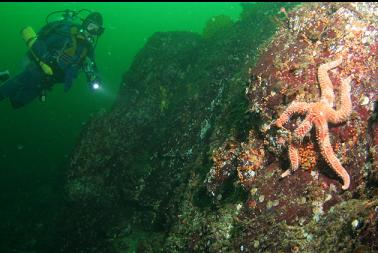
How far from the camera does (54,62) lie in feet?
29.0

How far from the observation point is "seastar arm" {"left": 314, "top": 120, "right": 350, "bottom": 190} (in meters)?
3.89

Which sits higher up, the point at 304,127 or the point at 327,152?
the point at 304,127

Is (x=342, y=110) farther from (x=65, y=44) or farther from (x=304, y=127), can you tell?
(x=65, y=44)

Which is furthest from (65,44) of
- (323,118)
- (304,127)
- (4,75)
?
(323,118)

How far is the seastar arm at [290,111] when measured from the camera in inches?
163

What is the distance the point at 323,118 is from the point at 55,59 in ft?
24.0

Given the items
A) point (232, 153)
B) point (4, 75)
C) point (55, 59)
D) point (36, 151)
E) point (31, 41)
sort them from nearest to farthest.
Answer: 1. point (232, 153)
2. point (55, 59)
3. point (31, 41)
4. point (4, 75)
5. point (36, 151)

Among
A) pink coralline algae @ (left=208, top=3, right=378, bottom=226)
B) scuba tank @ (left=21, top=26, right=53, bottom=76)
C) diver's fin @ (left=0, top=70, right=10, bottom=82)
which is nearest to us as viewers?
pink coralline algae @ (left=208, top=3, right=378, bottom=226)

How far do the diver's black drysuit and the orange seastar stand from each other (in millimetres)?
6523

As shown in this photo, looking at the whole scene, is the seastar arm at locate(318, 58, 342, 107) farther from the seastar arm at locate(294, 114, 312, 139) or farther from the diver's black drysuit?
the diver's black drysuit

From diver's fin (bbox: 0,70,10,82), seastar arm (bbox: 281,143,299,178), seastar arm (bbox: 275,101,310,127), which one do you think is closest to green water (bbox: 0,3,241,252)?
diver's fin (bbox: 0,70,10,82)

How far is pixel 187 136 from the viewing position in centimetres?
765

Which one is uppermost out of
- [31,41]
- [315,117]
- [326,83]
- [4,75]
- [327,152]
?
[326,83]

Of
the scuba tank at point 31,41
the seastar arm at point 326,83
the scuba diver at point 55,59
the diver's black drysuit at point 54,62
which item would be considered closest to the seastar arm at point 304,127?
the seastar arm at point 326,83
